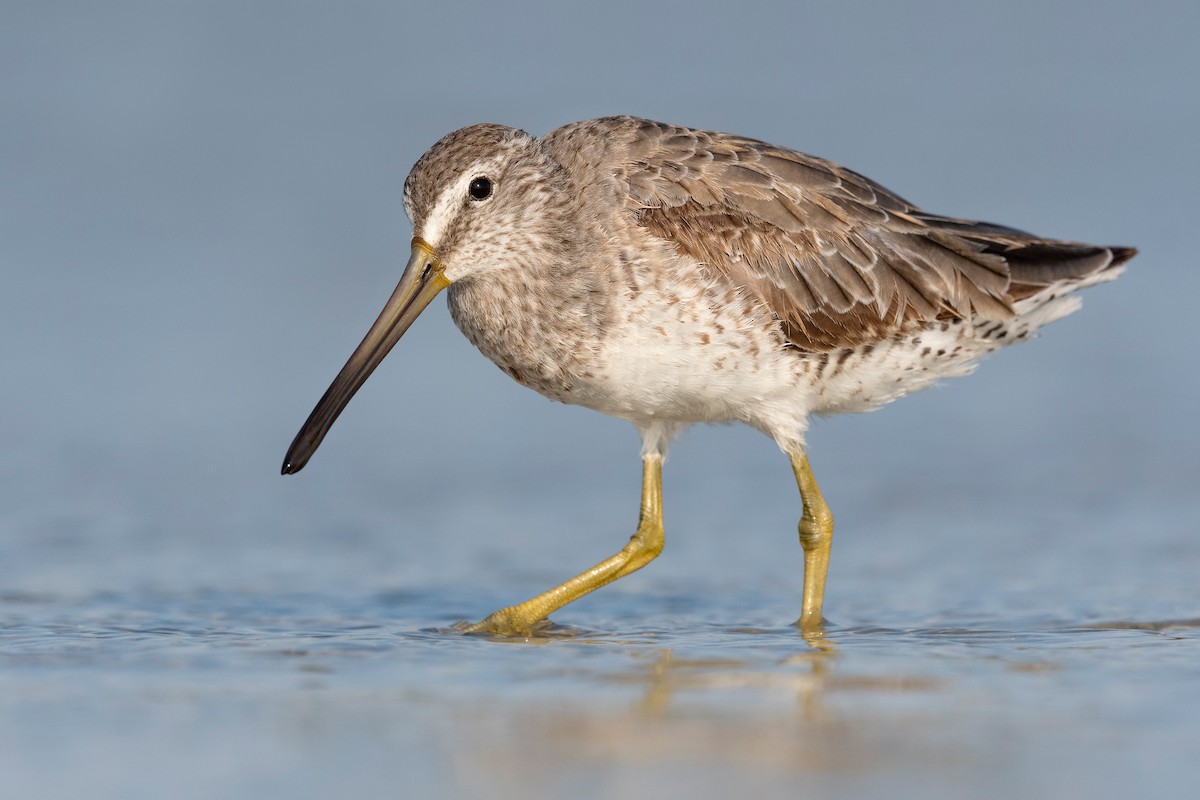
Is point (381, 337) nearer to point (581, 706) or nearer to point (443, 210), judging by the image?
point (443, 210)

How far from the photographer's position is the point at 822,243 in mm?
7293

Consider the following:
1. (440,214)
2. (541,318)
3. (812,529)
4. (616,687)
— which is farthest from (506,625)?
(440,214)

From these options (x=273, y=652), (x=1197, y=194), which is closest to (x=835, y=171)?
(x=273, y=652)

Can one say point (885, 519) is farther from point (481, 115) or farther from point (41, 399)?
point (481, 115)

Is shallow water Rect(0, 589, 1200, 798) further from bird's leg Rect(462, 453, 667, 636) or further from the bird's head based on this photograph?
the bird's head

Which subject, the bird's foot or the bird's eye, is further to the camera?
the bird's eye

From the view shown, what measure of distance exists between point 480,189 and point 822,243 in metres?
1.48

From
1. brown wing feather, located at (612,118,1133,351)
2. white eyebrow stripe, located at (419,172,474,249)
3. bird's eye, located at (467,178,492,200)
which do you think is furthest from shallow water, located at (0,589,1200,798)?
bird's eye, located at (467,178,492,200)

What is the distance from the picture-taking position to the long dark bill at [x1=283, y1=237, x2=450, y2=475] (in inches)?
267

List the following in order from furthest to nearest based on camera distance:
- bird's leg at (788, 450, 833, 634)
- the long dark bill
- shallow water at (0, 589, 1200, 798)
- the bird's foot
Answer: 1. bird's leg at (788, 450, 833, 634)
2. the long dark bill
3. the bird's foot
4. shallow water at (0, 589, 1200, 798)

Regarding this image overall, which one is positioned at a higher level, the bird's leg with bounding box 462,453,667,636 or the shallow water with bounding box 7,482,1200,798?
the bird's leg with bounding box 462,453,667,636

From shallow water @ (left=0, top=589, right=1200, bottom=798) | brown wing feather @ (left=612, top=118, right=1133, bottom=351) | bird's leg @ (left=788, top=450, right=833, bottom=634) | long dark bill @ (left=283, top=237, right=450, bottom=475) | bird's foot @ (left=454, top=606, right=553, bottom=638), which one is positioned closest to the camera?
shallow water @ (left=0, top=589, right=1200, bottom=798)

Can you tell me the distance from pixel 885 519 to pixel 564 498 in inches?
66.3

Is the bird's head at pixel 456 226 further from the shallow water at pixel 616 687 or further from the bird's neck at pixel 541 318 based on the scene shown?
the shallow water at pixel 616 687
